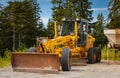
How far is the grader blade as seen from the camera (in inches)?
657

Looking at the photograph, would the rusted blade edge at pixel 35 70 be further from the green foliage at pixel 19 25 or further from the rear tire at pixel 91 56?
the green foliage at pixel 19 25

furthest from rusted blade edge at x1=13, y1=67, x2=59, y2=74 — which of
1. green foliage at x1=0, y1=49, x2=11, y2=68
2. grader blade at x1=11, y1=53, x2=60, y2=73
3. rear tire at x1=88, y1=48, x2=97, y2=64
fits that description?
rear tire at x1=88, y1=48, x2=97, y2=64

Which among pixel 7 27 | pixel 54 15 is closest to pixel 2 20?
pixel 7 27

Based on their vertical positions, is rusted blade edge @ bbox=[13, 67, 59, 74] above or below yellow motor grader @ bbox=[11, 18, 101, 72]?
below

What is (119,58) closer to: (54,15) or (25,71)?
(25,71)

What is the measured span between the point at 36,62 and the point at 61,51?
3.02m

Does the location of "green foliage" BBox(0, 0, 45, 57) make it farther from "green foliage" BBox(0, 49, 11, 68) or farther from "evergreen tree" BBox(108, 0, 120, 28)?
"green foliage" BBox(0, 49, 11, 68)

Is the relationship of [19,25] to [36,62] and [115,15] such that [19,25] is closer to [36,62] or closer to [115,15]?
[115,15]

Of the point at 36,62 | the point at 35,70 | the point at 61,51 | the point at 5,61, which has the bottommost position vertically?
the point at 5,61

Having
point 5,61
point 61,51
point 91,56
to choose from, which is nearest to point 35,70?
point 61,51

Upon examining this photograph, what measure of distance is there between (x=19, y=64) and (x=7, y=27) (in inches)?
2255

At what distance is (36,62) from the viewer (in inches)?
674

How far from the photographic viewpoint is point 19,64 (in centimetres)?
1739

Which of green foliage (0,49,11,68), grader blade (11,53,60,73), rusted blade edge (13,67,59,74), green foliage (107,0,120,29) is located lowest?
green foliage (0,49,11,68)
